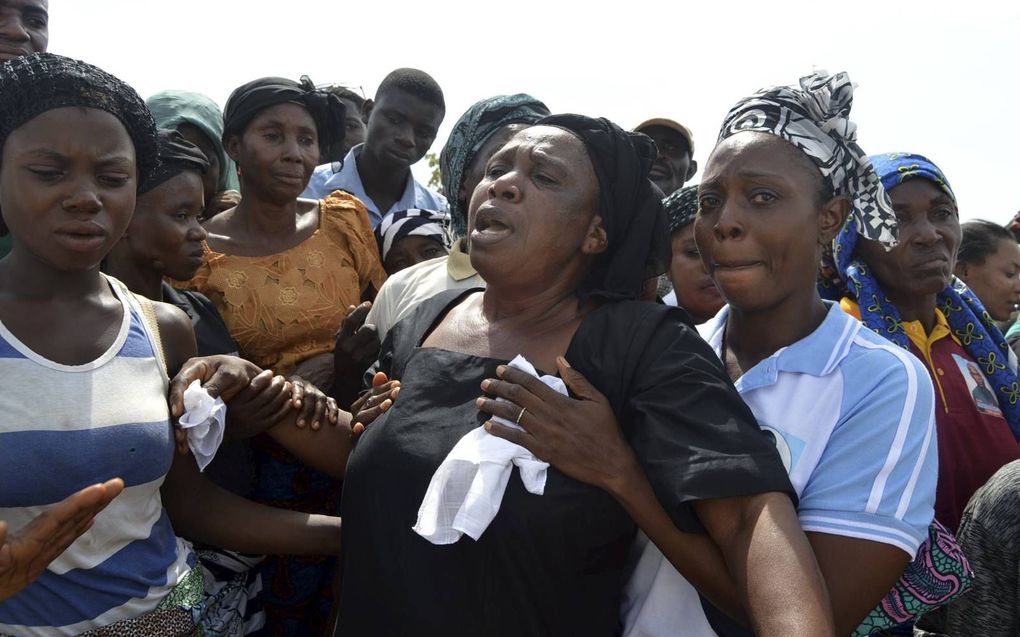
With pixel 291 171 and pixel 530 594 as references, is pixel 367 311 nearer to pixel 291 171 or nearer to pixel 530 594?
pixel 291 171

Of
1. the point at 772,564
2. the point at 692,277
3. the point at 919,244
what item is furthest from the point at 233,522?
the point at 919,244

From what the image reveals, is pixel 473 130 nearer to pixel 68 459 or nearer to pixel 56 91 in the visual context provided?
pixel 56 91

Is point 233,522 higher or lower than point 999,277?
lower

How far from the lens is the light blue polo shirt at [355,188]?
18.7 ft

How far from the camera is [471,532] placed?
204cm

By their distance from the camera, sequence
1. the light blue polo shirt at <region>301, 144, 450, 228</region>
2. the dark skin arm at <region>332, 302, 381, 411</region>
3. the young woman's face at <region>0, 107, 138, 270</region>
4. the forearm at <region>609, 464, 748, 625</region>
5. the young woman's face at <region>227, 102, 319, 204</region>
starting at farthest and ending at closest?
the light blue polo shirt at <region>301, 144, 450, 228</region> → the young woman's face at <region>227, 102, 319, 204</region> → the dark skin arm at <region>332, 302, 381, 411</region> → the young woman's face at <region>0, 107, 138, 270</region> → the forearm at <region>609, 464, 748, 625</region>

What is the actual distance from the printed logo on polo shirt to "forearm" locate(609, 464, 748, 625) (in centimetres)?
32

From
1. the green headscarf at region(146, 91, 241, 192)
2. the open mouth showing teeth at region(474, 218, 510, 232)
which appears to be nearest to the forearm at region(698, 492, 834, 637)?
the open mouth showing teeth at region(474, 218, 510, 232)

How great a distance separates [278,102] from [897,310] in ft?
9.20

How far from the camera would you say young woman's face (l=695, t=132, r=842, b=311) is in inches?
97.3

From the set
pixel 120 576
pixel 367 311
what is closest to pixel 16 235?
pixel 120 576

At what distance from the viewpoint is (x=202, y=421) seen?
243cm

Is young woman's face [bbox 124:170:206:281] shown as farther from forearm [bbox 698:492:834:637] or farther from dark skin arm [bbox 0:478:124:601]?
forearm [bbox 698:492:834:637]

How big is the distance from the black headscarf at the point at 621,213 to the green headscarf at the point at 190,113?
2653 mm
